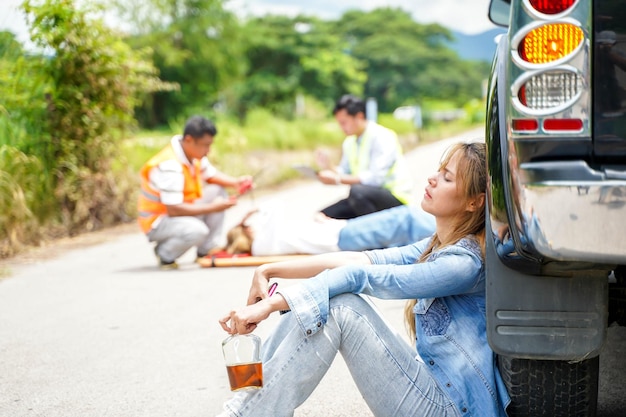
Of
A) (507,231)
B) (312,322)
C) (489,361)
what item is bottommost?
(489,361)

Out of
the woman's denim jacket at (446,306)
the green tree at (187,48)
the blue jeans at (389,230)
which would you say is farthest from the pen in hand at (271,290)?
the green tree at (187,48)

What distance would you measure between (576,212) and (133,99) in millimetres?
8508

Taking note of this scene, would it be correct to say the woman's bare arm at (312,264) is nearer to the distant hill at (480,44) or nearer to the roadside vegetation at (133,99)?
the distant hill at (480,44)

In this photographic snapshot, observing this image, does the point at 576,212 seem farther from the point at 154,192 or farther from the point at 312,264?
the point at 154,192

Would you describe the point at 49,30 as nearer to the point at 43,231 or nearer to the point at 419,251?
the point at 43,231

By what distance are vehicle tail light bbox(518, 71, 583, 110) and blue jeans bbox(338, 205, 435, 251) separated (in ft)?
15.2


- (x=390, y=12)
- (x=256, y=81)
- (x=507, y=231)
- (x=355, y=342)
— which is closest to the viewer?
(x=507, y=231)

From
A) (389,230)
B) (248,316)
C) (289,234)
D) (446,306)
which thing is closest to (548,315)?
(446,306)

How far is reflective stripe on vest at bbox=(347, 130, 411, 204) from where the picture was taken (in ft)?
27.8

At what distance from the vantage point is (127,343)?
5.16 meters

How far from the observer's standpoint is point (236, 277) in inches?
281

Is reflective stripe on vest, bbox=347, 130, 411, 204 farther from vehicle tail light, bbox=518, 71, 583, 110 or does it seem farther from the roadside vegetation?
vehicle tail light, bbox=518, 71, 583, 110

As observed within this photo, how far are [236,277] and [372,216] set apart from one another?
3.86 ft

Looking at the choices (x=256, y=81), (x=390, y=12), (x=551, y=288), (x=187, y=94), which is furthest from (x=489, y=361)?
(x=390, y=12)
